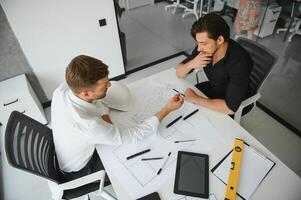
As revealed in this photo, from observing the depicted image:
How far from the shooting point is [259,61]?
1548mm

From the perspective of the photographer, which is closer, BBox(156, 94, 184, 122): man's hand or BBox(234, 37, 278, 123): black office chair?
BBox(156, 94, 184, 122): man's hand

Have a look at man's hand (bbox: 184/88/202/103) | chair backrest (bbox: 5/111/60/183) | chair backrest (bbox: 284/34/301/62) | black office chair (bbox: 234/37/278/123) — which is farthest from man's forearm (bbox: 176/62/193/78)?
chair backrest (bbox: 284/34/301/62)

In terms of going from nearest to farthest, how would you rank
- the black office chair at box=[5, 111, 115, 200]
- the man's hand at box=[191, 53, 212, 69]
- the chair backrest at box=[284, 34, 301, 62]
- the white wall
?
1. the black office chair at box=[5, 111, 115, 200]
2. the man's hand at box=[191, 53, 212, 69]
3. the white wall
4. the chair backrest at box=[284, 34, 301, 62]

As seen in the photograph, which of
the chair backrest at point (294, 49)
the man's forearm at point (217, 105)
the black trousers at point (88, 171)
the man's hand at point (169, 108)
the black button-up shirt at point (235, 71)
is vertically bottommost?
the black trousers at point (88, 171)

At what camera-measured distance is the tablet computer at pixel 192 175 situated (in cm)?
94

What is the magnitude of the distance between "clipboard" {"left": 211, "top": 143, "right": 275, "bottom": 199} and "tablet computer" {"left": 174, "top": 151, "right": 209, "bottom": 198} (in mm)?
60

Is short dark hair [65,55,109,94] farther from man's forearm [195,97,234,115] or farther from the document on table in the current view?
man's forearm [195,97,234,115]

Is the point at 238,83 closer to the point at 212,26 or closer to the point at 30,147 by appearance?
→ the point at 212,26

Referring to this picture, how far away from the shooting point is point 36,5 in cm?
207

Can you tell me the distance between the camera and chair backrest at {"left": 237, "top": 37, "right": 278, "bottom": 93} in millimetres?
1467

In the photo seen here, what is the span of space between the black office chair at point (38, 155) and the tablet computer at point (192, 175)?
0.42 meters

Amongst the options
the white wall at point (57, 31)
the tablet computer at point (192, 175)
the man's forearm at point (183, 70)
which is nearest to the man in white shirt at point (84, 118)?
the tablet computer at point (192, 175)

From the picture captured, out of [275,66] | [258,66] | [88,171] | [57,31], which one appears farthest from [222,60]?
[57,31]

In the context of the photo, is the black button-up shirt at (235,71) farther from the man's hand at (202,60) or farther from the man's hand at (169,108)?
the man's hand at (169,108)
